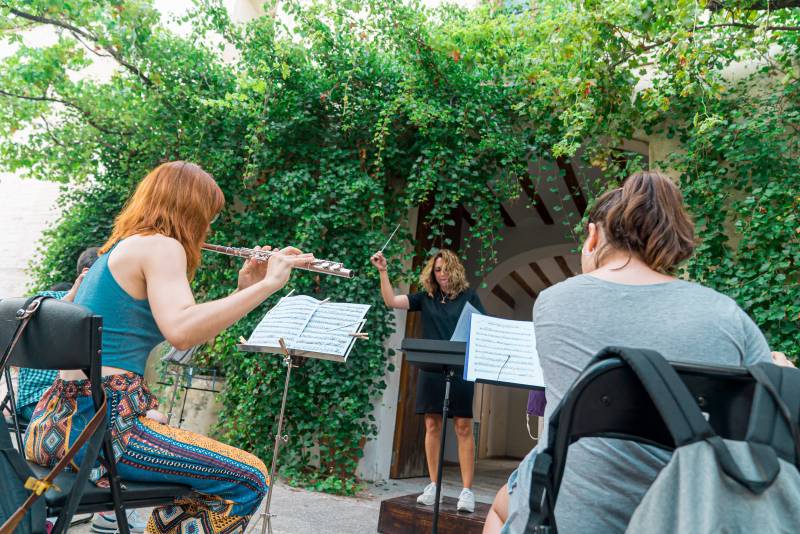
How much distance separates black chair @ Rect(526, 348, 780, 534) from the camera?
3.11 feet

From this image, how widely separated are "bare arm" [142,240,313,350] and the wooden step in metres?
2.17

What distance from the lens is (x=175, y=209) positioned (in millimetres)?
1884

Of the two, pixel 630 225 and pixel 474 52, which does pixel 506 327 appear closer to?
pixel 630 225

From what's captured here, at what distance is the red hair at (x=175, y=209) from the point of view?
1.87 metres

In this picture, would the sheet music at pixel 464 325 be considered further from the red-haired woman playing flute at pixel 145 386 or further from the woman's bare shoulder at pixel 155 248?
the woman's bare shoulder at pixel 155 248

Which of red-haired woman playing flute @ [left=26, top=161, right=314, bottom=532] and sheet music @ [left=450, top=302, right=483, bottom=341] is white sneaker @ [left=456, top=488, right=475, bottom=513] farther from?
red-haired woman playing flute @ [left=26, top=161, right=314, bottom=532]

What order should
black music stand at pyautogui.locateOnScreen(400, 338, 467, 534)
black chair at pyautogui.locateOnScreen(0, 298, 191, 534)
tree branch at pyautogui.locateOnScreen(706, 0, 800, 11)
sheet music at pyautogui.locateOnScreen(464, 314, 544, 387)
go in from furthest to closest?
tree branch at pyautogui.locateOnScreen(706, 0, 800, 11), black music stand at pyautogui.locateOnScreen(400, 338, 467, 534), sheet music at pyautogui.locateOnScreen(464, 314, 544, 387), black chair at pyautogui.locateOnScreen(0, 298, 191, 534)

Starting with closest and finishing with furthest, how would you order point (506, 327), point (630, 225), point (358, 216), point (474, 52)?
point (630, 225), point (506, 327), point (474, 52), point (358, 216)

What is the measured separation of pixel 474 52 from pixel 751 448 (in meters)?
4.28

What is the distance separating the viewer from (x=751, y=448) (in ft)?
2.86

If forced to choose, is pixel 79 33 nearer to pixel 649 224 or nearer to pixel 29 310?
pixel 29 310

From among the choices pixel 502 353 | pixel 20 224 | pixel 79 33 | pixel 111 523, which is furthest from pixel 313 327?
pixel 20 224

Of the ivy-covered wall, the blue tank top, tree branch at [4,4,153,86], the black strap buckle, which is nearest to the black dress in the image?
the ivy-covered wall

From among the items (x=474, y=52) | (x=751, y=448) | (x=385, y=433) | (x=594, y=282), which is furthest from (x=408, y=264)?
(x=751, y=448)
